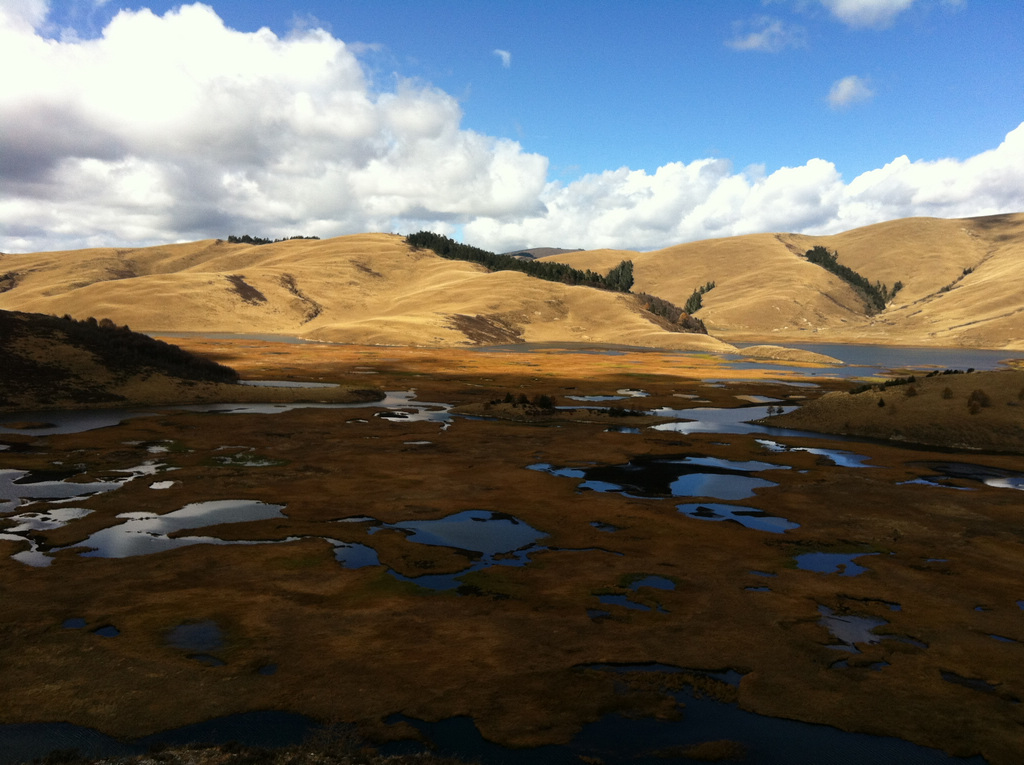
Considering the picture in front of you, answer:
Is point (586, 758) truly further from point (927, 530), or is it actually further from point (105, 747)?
point (927, 530)

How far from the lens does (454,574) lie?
1444 cm

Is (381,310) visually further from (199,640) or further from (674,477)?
(199,640)

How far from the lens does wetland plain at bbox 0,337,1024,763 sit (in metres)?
9.00

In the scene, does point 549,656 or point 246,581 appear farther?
point 246,581

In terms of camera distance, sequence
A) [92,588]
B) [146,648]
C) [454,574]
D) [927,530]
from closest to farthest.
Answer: [146,648] < [92,588] < [454,574] < [927,530]

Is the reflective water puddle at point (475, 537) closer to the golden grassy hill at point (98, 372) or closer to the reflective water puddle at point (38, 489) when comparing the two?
the reflective water puddle at point (38, 489)

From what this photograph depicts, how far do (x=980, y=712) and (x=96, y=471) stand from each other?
2731 centimetres

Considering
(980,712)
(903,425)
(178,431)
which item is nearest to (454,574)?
(980,712)

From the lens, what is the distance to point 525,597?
13.1m

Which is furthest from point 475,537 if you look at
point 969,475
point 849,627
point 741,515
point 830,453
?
point 969,475

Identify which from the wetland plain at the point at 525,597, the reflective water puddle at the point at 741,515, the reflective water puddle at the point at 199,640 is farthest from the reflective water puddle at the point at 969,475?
the reflective water puddle at the point at 199,640

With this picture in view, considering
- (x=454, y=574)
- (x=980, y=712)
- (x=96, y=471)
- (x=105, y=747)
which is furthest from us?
(x=96, y=471)

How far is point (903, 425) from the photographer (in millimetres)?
35781

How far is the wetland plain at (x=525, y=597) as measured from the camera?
9.00 meters
